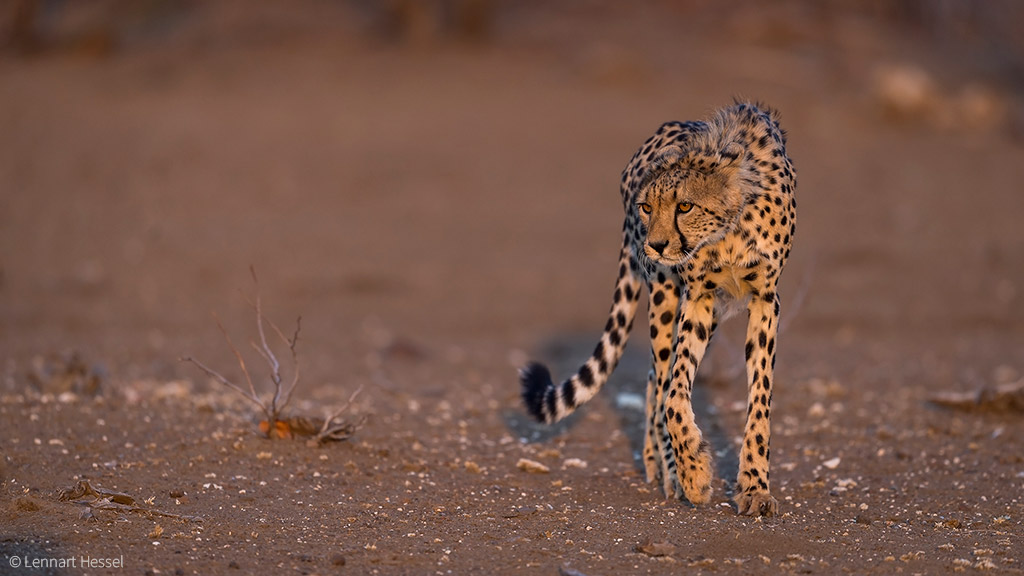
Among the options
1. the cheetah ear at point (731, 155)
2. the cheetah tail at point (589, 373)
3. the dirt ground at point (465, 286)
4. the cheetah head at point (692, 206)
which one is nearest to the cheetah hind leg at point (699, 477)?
the dirt ground at point (465, 286)

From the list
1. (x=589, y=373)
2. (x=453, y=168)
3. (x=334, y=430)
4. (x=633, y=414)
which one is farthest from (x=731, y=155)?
(x=453, y=168)

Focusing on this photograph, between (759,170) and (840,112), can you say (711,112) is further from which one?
(840,112)

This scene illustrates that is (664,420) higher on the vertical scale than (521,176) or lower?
lower

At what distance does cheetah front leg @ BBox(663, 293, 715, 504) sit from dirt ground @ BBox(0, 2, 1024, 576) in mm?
171

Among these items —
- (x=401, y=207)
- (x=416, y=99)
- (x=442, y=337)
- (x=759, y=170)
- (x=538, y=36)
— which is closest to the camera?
(x=759, y=170)

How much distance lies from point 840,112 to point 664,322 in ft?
35.8

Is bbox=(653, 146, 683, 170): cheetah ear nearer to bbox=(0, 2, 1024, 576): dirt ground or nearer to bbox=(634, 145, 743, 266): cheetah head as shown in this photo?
bbox=(634, 145, 743, 266): cheetah head

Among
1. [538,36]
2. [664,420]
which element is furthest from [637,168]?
[538,36]

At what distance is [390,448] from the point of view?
641cm

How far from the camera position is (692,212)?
206 inches

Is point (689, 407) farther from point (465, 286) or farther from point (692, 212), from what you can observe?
point (465, 286)

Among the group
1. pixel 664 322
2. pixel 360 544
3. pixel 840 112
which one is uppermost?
pixel 840 112

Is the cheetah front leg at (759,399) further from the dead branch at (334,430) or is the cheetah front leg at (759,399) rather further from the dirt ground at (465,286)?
the dead branch at (334,430)

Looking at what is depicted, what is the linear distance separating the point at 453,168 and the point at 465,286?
230cm
